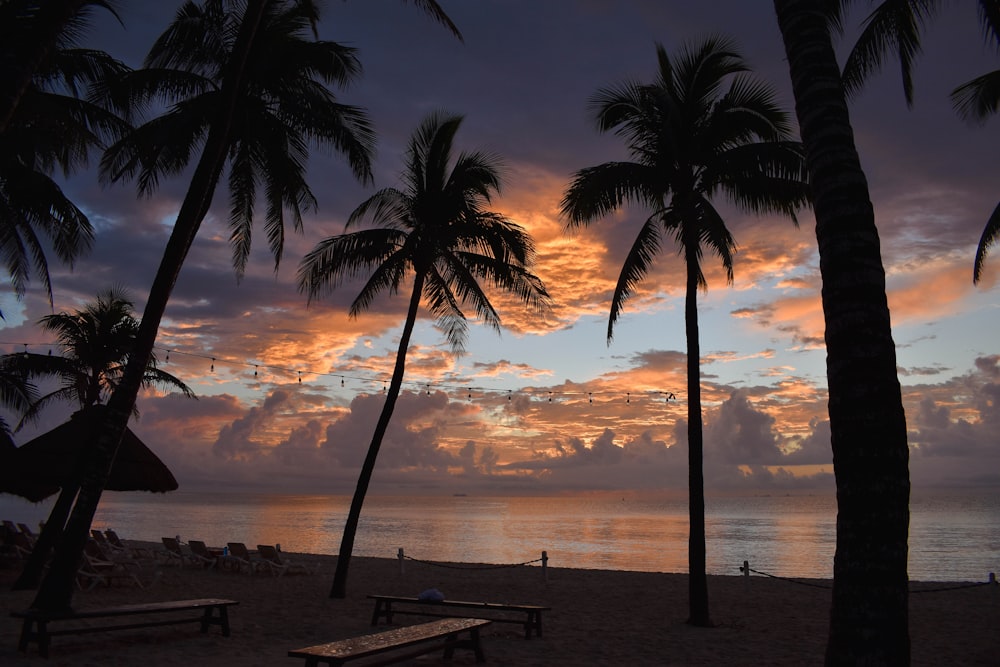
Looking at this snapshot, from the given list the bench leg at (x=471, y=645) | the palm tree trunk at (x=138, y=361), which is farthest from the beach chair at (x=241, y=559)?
the bench leg at (x=471, y=645)

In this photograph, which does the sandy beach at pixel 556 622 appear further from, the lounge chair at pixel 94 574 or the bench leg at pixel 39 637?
the lounge chair at pixel 94 574

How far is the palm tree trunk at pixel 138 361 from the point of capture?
28.9 ft

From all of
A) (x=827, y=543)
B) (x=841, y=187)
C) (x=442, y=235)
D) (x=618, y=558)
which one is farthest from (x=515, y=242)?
(x=827, y=543)

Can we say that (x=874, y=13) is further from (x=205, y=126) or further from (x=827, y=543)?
(x=827, y=543)

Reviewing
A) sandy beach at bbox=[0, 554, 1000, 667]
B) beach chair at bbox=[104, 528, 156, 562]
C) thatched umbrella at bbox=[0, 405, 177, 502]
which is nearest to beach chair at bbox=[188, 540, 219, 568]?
sandy beach at bbox=[0, 554, 1000, 667]

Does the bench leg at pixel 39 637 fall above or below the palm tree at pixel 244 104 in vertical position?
below

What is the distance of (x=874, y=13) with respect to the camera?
862cm

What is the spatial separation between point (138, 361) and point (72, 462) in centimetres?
486

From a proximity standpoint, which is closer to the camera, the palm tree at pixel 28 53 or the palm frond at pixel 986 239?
the palm tree at pixel 28 53

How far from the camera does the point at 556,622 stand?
11562 millimetres

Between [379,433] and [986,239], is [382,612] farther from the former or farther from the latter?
[986,239]

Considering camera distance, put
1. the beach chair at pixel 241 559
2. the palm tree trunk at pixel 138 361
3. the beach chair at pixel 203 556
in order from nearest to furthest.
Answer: the palm tree trunk at pixel 138 361, the beach chair at pixel 241 559, the beach chair at pixel 203 556

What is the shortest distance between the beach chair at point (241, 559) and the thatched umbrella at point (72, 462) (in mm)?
4327

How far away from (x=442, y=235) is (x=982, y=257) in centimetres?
1178
